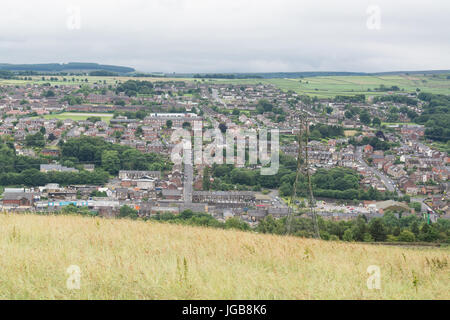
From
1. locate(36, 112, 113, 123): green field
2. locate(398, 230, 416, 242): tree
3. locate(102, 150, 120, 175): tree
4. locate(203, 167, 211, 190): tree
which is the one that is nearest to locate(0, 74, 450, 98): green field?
→ locate(36, 112, 113, 123): green field

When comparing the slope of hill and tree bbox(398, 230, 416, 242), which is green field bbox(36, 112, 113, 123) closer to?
tree bbox(398, 230, 416, 242)

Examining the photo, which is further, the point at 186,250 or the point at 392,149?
the point at 392,149

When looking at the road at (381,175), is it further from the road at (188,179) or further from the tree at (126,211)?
the tree at (126,211)

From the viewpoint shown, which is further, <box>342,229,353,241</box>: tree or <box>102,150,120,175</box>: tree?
<box>102,150,120,175</box>: tree

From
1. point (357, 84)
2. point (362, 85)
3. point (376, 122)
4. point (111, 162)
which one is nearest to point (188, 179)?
point (111, 162)
